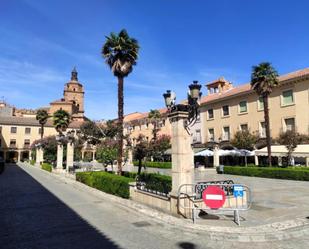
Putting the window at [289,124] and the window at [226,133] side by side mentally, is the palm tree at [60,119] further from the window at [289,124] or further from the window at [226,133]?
the window at [289,124]

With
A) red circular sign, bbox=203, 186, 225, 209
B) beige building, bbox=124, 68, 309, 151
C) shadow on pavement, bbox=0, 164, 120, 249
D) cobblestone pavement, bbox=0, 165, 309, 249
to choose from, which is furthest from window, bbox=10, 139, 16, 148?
red circular sign, bbox=203, 186, 225, 209

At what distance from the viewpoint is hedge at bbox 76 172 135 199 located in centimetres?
1398

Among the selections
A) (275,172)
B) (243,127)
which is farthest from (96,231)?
(243,127)

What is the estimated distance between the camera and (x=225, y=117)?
4175 centimetres

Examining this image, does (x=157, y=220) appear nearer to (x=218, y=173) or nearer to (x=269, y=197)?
(x=269, y=197)

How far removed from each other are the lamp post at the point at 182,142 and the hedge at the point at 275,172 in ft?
54.4

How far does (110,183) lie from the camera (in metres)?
15.5

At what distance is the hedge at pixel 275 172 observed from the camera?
23031 millimetres

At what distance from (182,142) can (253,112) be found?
1166 inches

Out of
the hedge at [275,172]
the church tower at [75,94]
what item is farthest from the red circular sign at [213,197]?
the church tower at [75,94]

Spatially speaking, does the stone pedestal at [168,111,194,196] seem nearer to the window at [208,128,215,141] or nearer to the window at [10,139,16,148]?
the window at [208,128,215,141]

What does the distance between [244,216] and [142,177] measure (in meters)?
5.19

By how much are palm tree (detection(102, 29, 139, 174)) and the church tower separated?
85171 millimetres

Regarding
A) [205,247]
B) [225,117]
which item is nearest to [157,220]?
[205,247]
